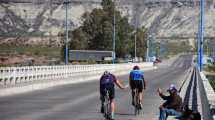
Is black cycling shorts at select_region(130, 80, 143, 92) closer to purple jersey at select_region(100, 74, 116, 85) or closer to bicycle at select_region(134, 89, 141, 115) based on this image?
bicycle at select_region(134, 89, 141, 115)

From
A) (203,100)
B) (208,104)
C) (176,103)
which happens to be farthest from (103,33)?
(208,104)

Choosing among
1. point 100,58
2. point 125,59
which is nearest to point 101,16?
point 125,59

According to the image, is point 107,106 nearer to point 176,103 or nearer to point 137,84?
point 137,84

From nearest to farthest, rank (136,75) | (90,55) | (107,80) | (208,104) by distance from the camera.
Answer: (208,104) → (107,80) → (136,75) → (90,55)

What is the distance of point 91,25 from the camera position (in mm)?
139500

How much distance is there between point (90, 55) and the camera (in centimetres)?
11812

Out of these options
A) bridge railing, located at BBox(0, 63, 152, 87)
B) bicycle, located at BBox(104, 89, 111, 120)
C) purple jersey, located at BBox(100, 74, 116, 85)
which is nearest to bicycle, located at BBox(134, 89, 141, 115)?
bicycle, located at BBox(104, 89, 111, 120)

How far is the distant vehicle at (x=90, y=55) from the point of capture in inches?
4582

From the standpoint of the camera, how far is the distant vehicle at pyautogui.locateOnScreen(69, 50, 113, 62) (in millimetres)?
116381

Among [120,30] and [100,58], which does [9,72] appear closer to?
[100,58]

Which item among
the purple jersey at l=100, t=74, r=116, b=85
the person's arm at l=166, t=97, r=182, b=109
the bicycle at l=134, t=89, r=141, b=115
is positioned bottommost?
the bicycle at l=134, t=89, r=141, b=115

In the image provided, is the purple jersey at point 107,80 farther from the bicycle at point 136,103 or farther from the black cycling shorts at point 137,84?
the black cycling shorts at point 137,84

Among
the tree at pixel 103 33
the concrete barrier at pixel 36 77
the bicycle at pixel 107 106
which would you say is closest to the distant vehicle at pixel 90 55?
the tree at pixel 103 33

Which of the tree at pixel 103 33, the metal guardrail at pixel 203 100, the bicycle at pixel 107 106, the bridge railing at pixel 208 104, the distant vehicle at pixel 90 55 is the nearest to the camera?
the bridge railing at pixel 208 104
